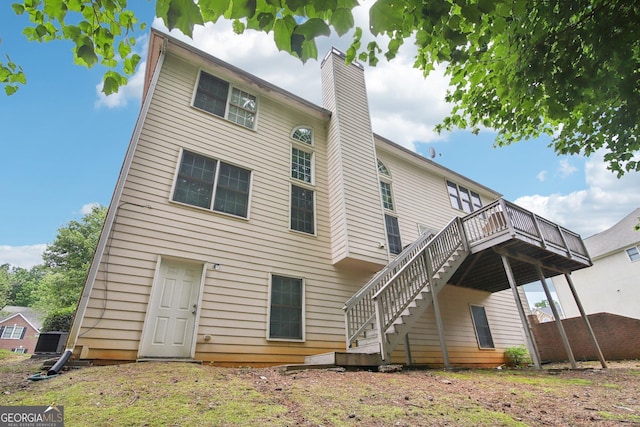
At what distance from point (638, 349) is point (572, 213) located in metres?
167

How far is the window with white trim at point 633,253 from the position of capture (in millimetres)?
19266

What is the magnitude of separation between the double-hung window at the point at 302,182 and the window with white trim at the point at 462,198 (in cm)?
749

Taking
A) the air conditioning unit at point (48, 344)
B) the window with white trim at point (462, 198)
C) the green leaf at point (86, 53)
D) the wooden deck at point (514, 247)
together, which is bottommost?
the air conditioning unit at point (48, 344)

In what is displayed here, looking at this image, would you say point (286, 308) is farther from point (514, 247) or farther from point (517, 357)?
point (517, 357)

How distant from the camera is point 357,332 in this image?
671cm

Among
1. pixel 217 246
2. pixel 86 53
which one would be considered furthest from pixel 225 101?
pixel 86 53

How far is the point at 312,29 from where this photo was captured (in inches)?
68.2

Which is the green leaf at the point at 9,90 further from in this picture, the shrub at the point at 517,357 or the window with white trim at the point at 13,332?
the window with white trim at the point at 13,332

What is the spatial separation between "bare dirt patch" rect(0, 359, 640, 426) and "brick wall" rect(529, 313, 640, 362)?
1062cm

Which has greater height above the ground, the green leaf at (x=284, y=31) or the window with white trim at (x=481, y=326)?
the green leaf at (x=284, y=31)

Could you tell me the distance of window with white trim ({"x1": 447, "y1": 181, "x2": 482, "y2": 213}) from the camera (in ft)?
45.3

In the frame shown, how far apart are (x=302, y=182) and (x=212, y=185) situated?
2.77 m

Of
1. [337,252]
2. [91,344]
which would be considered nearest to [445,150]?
[337,252]

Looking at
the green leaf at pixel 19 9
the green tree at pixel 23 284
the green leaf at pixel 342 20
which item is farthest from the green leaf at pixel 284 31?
the green tree at pixel 23 284
